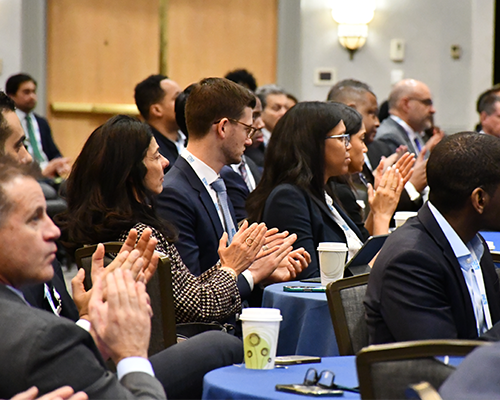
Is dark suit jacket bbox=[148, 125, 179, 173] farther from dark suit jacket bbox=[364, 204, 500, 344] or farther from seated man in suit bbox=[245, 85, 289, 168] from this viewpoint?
dark suit jacket bbox=[364, 204, 500, 344]

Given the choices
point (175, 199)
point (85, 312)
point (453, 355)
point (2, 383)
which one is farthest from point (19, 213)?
point (175, 199)

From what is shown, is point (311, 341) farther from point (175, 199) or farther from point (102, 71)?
point (102, 71)

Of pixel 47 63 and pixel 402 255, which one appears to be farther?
pixel 47 63

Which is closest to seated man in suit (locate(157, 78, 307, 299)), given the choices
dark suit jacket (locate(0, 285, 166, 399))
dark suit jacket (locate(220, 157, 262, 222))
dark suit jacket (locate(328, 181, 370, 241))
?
dark suit jacket (locate(328, 181, 370, 241))

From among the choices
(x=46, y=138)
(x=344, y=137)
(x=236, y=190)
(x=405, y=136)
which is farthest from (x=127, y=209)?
(x=46, y=138)

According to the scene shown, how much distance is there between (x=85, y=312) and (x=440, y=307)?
0.93 metres

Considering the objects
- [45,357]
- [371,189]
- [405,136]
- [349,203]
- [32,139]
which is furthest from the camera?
[32,139]

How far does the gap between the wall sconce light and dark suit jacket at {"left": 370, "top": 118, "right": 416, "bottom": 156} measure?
73.9 inches

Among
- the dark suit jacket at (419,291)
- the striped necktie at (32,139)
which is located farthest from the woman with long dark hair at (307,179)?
the striped necktie at (32,139)

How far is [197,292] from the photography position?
267 cm

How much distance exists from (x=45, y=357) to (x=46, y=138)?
624 centimetres

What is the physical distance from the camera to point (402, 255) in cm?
202

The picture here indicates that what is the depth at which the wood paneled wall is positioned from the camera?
27.4 feet

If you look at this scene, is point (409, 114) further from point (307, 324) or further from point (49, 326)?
point (49, 326)
